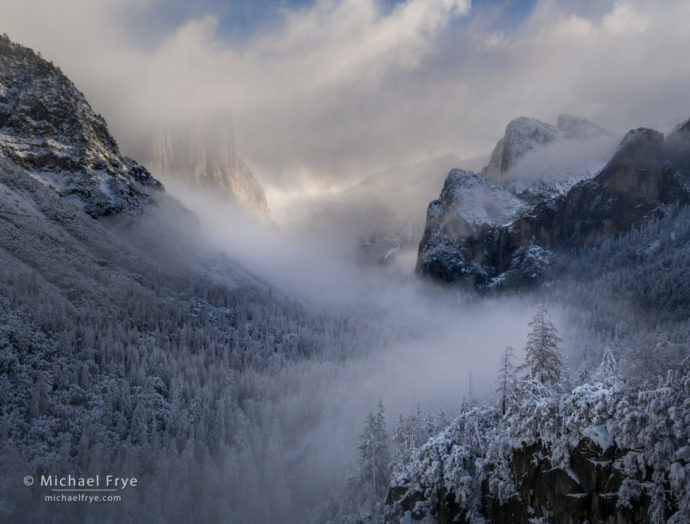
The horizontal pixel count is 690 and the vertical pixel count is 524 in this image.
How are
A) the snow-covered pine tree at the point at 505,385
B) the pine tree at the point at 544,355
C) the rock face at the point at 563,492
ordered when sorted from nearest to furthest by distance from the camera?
the rock face at the point at 563,492, the pine tree at the point at 544,355, the snow-covered pine tree at the point at 505,385

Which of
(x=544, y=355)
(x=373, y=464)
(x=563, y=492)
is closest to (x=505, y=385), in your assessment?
(x=544, y=355)

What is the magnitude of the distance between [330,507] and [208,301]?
111878 mm

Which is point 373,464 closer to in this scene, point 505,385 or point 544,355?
point 505,385

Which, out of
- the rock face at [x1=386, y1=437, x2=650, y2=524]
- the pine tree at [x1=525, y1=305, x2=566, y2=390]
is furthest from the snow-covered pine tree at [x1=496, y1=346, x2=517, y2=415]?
the rock face at [x1=386, y1=437, x2=650, y2=524]

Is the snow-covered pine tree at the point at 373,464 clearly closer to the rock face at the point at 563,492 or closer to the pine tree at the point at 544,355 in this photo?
the rock face at the point at 563,492

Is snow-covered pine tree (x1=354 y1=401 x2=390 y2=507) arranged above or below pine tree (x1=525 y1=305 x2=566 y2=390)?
below

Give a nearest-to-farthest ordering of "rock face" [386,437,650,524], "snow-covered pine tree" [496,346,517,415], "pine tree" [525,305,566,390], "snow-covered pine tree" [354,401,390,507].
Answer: "rock face" [386,437,650,524]
"pine tree" [525,305,566,390]
"snow-covered pine tree" [496,346,517,415]
"snow-covered pine tree" [354,401,390,507]

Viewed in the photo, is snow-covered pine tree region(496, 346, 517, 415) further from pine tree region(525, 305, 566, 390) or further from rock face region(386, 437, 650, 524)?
rock face region(386, 437, 650, 524)

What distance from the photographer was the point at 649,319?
15138 centimetres

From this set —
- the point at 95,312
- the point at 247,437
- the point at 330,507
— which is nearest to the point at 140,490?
the point at 247,437

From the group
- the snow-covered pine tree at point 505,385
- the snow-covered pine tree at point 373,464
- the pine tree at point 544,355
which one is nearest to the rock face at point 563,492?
the snow-covered pine tree at point 505,385

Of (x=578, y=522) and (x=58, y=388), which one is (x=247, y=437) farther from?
(x=578, y=522)

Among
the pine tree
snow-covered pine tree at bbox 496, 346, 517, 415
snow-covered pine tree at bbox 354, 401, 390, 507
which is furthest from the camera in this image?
snow-covered pine tree at bbox 354, 401, 390, 507

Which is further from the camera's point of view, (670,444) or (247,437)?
(247,437)
